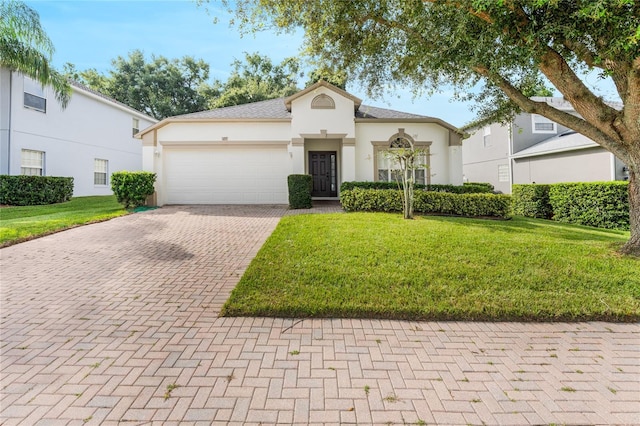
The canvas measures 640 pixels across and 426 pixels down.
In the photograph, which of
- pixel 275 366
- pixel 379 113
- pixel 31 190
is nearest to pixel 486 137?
pixel 379 113

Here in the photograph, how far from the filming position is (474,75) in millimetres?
8391

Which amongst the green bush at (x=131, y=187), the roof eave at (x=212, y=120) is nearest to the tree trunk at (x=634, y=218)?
the roof eave at (x=212, y=120)

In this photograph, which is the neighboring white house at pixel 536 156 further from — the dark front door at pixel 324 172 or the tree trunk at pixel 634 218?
the tree trunk at pixel 634 218

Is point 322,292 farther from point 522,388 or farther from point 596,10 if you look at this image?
point 596,10

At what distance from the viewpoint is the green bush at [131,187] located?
12320mm

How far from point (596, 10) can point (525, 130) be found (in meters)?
A: 17.0

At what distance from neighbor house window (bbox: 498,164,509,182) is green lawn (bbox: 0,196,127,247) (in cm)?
2095

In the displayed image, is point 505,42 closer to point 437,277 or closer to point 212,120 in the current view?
point 437,277

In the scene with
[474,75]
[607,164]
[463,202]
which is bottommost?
[463,202]

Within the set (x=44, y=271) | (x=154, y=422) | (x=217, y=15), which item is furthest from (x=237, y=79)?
(x=154, y=422)

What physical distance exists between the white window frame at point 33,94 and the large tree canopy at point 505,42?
1329 centimetres

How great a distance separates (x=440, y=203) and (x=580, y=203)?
631 cm

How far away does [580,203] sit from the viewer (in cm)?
1252

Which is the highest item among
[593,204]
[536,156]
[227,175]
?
[536,156]
